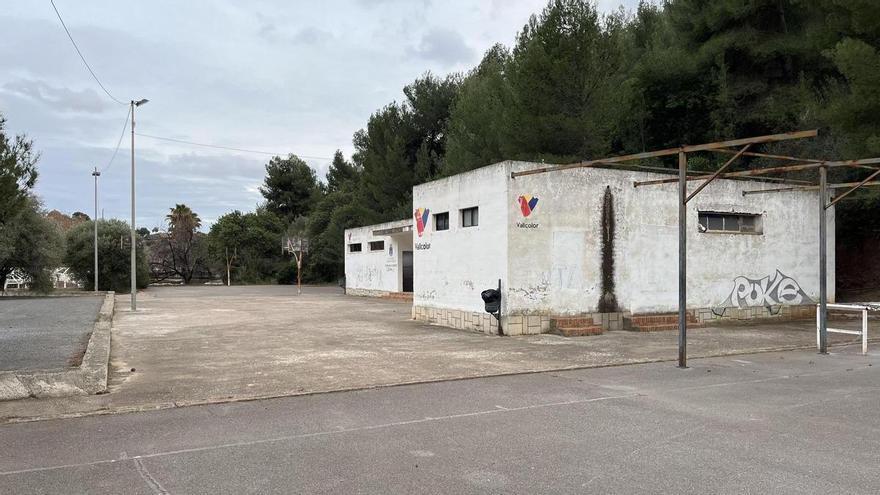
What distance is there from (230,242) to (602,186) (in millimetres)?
49675

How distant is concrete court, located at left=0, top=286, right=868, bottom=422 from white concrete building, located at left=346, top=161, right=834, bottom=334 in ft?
2.99

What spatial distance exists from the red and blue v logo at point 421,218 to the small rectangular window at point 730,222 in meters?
7.48

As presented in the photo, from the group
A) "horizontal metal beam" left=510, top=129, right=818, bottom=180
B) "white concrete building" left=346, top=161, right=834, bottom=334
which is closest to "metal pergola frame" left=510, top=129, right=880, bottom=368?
"horizontal metal beam" left=510, top=129, right=818, bottom=180

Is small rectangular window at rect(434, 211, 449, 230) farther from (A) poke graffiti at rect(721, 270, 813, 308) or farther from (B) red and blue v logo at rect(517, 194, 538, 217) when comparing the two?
(A) poke graffiti at rect(721, 270, 813, 308)

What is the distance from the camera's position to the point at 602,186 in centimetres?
1545

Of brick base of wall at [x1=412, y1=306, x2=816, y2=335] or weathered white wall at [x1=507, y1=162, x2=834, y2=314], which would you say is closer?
brick base of wall at [x1=412, y1=306, x2=816, y2=335]

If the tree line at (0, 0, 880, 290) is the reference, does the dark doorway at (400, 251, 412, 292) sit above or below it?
below

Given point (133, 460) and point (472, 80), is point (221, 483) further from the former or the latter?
point (472, 80)

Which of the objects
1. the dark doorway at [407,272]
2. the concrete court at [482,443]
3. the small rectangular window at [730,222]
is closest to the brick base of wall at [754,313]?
the small rectangular window at [730,222]

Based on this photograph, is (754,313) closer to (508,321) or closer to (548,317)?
(548,317)

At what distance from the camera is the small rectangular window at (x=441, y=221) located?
56.8 ft

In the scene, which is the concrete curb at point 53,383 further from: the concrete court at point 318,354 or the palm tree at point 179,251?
the palm tree at point 179,251

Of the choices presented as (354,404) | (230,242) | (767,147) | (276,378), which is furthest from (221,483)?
(230,242)

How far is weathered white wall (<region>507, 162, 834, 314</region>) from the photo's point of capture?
1464cm
